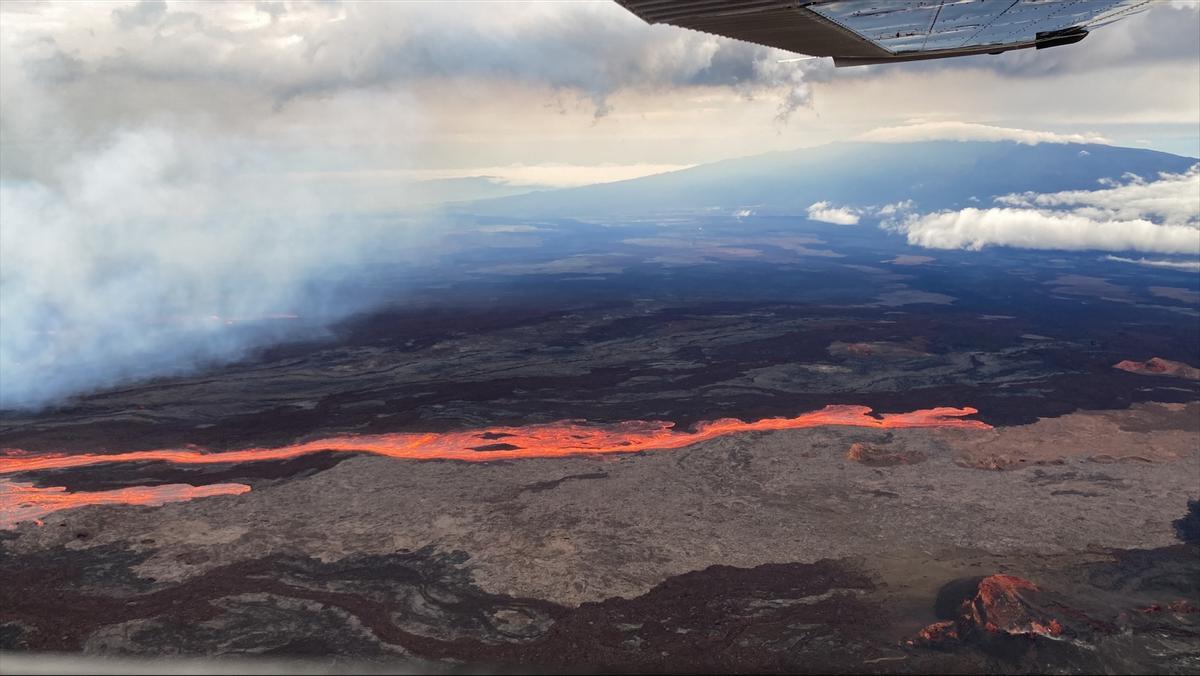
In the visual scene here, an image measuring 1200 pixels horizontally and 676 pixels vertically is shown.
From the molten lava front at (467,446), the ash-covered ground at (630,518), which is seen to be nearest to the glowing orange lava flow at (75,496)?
the molten lava front at (467,446)

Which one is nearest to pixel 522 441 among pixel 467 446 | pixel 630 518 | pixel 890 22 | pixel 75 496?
pixel 467 446

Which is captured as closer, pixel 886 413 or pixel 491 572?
pixel 491 572

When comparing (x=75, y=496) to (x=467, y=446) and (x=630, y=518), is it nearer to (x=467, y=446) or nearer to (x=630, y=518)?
(x=467, y=446)

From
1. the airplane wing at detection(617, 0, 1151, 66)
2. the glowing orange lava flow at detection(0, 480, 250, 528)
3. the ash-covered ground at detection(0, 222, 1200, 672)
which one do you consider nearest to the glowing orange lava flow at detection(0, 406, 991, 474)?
the ash-covered ground at detection(0, 222, 1200, 672)

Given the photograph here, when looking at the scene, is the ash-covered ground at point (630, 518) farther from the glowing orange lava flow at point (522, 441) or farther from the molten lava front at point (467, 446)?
the glowing orange lava flow at point (522, 441)

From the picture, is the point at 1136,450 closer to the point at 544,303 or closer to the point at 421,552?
the point at 421,552

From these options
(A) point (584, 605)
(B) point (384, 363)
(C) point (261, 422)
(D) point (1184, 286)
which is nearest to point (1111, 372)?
(A) point (584, 605)
